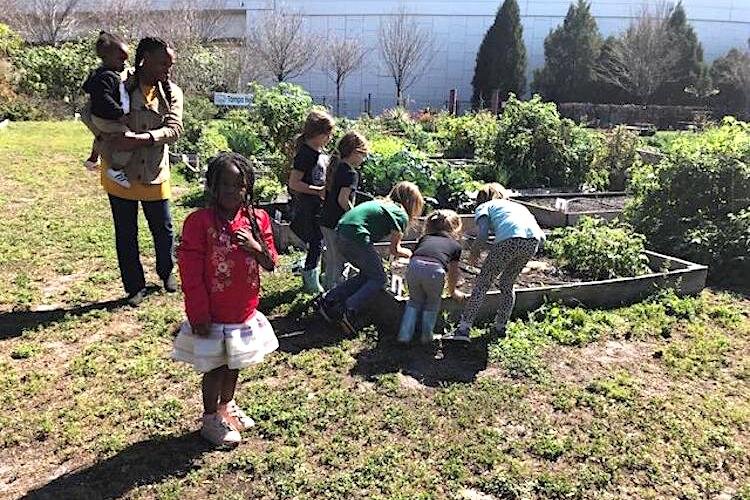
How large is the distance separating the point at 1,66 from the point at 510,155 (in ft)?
60.8

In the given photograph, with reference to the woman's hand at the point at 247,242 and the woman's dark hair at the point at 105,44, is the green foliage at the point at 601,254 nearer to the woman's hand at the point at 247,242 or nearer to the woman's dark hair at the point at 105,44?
the woman's hand at the point at 247,242

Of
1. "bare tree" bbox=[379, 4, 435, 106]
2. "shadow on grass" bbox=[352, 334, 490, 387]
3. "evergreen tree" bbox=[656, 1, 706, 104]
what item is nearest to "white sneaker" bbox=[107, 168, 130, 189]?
"shadow on grass" bbox=[352, 334, 490, 387]

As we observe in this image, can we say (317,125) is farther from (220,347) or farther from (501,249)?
(220,347)

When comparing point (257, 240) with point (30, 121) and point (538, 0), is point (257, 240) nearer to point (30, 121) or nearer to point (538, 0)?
point (30, 121)

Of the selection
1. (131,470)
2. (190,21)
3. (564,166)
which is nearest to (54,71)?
(190,21)

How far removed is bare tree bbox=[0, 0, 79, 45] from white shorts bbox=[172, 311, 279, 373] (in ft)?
121

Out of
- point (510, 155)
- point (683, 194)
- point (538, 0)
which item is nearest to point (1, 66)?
point (510, 155)

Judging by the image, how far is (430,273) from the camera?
194 inches

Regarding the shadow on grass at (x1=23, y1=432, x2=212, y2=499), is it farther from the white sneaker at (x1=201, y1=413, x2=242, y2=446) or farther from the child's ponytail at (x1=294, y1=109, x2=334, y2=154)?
the child's ponytail at (x1=294, y1=109, x2=334, y2=154)

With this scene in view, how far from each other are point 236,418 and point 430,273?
5.57 feet

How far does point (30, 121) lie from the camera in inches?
Result: 810

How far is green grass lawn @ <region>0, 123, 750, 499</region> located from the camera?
3.53 m

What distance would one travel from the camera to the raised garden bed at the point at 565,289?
5539mm

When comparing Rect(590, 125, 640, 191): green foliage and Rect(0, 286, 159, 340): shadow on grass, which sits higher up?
Rect(590, 125, 640, 191): green foliage
